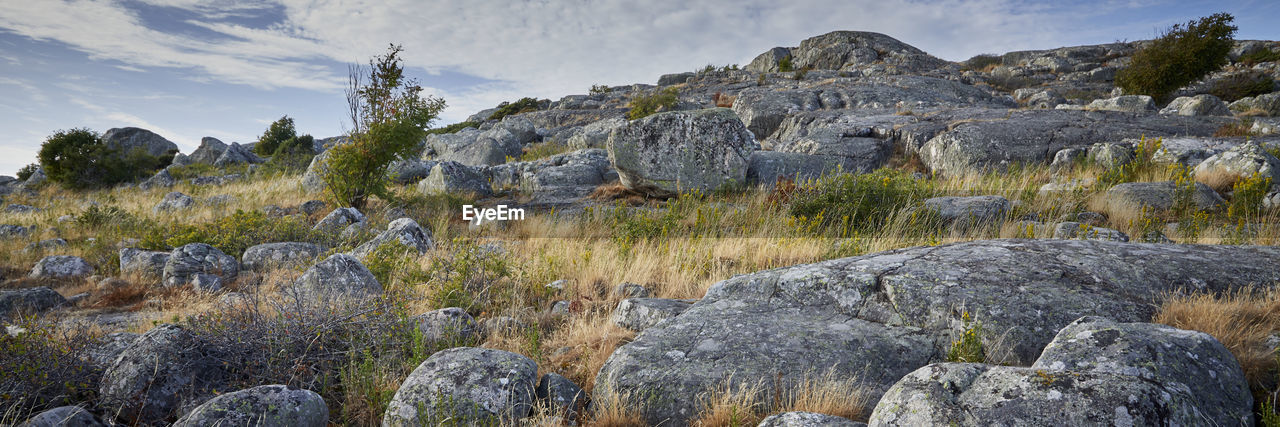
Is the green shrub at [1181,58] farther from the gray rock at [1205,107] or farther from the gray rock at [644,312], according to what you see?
the gray rock at [644,312]

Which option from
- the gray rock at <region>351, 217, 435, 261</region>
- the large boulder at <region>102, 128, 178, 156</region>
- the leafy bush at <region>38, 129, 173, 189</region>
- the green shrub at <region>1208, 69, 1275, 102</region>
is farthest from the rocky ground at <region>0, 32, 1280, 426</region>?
the large boulder at <region>102, 128, 178, 156</region>

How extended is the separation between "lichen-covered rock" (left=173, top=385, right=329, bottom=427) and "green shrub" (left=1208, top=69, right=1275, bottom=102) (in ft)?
123

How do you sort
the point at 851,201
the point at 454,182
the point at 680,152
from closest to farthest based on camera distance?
the point at 851,201
the point at 680,152
the point at 454,182

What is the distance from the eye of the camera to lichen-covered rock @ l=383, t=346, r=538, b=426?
2.94 meters

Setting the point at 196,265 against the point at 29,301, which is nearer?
the point at 29,301

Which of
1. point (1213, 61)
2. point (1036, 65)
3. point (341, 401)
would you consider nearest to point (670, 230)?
point (341, 401)

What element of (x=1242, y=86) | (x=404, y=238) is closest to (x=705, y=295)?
(x=404, y=238)

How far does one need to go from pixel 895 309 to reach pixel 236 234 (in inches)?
407

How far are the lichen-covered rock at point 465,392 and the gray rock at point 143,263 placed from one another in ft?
24.8

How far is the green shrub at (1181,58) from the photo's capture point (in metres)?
24.4

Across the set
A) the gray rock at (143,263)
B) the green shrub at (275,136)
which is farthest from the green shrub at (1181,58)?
the green shrub at (275,136)

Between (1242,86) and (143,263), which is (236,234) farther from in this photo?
(1242,86)

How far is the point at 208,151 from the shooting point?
1256 inches

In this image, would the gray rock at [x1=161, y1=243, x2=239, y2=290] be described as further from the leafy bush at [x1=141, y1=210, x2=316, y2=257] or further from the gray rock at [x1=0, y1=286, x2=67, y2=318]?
the gray rock at [x1=0, y1=286, x2=67, y2=318]
